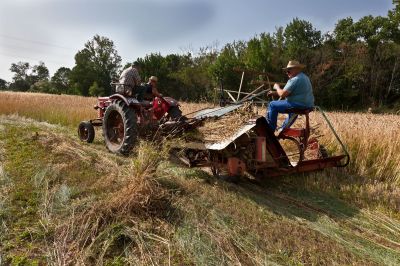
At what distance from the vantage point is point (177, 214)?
391cm

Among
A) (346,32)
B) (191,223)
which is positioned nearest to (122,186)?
(191,223)

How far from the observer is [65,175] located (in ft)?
15.7

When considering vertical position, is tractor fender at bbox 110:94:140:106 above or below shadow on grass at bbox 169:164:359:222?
above

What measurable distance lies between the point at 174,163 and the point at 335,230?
2.74 meters

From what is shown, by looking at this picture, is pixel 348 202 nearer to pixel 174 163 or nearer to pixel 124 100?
pixel 174 163

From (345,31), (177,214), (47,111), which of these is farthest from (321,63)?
(177,214)

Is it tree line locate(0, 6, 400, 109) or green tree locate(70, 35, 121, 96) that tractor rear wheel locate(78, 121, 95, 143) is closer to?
tree line locate(0, 6, 400, 109)

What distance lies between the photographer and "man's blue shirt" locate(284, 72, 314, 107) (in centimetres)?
539

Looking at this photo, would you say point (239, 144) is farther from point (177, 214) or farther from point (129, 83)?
point (129, 83)

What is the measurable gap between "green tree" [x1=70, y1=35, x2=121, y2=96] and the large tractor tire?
4026cm

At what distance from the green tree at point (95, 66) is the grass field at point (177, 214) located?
4276cm

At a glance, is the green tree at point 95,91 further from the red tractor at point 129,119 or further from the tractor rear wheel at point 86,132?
the red tractor at point 129,119

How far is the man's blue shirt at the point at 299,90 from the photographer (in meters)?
5.39

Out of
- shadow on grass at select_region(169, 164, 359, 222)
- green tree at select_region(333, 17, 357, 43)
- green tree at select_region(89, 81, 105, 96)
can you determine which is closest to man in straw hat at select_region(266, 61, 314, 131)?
shadow on grass at select_region(169, 164, 359, 222)
